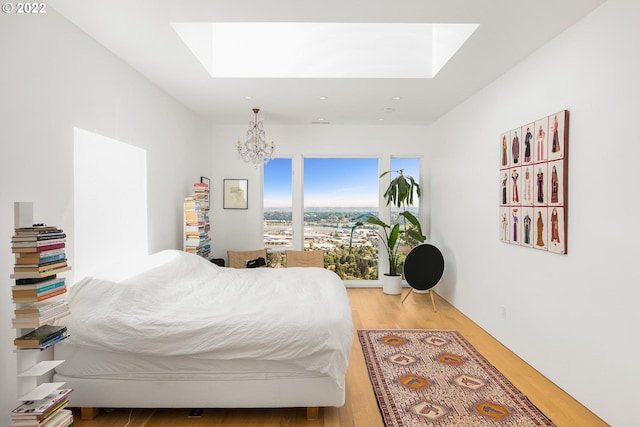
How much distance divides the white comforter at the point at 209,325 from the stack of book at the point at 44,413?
14.2 inches

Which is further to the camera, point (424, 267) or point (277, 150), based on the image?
point (277, 150)

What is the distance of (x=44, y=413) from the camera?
5.92 feet

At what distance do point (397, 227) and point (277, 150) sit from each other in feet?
7.36

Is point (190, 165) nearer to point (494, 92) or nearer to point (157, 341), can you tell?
point (157, 341)

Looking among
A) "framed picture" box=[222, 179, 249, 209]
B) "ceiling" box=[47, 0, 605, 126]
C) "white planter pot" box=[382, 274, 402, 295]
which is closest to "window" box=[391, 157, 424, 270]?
"white planter pot" box=[382, 274, 402, 295]

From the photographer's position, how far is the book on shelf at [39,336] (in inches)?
71.3

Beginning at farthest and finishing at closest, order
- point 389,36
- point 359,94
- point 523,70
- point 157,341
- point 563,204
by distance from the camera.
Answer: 1. point 359,94
2. point 389,36
3. point 523,70
4. point 563,204
5. point 157,341

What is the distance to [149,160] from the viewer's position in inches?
144

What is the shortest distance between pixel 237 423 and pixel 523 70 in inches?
142

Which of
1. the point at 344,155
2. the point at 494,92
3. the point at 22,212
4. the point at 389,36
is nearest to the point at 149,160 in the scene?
the point at 22,212

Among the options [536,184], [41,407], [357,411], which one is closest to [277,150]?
[536,184]

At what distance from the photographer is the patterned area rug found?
2332 millimetres

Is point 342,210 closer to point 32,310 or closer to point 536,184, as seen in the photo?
point 536,184

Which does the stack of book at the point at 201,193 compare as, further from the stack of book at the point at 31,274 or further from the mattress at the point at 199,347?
the stack of book at the point at 31,274
